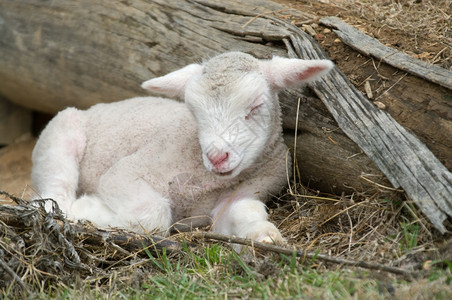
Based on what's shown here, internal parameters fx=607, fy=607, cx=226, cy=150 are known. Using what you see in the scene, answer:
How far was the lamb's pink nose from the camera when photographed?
13.7ft

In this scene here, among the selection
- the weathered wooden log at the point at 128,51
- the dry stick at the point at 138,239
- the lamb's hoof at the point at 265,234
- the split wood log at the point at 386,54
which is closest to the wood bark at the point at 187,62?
the weathered wooden log at the point at 128,51

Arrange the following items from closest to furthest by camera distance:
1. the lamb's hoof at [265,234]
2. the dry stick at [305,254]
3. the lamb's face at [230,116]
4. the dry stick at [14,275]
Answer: the dry stick at [305,254] → the dry stick at [14,275] → the lamb's hoof at [265,234] → the lamb's face at [230,116]

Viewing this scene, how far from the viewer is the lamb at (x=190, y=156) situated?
4371mm

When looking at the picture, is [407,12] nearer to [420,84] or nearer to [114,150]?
[420,84]

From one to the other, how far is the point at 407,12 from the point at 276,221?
2415mm

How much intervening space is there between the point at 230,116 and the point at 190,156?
623mm

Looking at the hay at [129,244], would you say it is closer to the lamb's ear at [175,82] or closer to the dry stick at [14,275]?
the dry stick at [14,275]

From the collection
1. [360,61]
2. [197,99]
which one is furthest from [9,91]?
[360,61]

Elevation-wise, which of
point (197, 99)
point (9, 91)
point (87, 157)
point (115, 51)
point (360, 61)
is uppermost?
point (360, 61)

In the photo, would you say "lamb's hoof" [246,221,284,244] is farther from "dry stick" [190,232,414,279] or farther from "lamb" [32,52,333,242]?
"dry stick" [190,232,414,279]

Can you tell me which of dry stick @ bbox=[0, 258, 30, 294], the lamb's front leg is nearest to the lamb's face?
the lamb's front leg

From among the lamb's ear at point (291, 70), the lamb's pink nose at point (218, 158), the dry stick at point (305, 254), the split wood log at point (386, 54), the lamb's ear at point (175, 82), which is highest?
the split wood log at point (386, 54)

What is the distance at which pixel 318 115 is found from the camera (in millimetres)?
4801

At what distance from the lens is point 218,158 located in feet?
13.7
